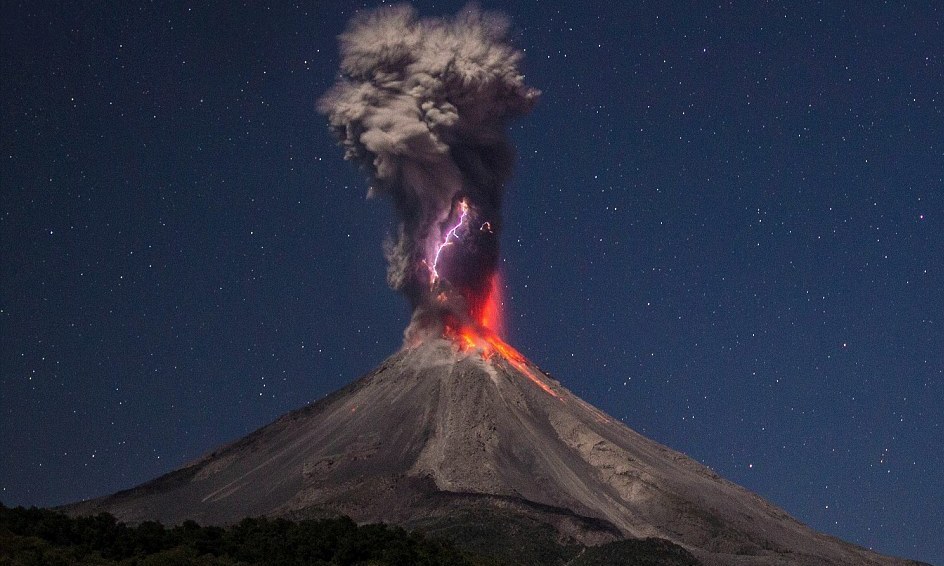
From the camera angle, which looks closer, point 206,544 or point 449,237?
point 206,544

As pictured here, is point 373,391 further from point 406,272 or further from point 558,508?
point 558,508

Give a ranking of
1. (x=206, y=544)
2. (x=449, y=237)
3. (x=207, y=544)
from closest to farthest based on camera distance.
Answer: (x=206, y=544)
(x=207, y=544)
(x=449, y=237)

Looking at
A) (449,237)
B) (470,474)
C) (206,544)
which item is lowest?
(206,544)

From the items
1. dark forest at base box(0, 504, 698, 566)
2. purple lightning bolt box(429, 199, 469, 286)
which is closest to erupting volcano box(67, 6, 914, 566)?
purple lightning bolt box(429, 199, 469, 286)

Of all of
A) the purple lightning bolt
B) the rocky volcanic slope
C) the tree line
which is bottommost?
the tree line

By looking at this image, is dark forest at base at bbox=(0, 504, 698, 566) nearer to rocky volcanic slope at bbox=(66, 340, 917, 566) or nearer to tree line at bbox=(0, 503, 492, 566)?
tree line at bbox=(0, 503, 492, 566)

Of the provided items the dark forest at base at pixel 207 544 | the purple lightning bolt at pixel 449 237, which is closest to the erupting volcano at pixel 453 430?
the purple lightning bolt at pixel 449 237

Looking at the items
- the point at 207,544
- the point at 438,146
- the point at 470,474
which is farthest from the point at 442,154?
the point at 207,544

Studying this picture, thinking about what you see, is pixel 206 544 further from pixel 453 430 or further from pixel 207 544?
pixel 453 430
